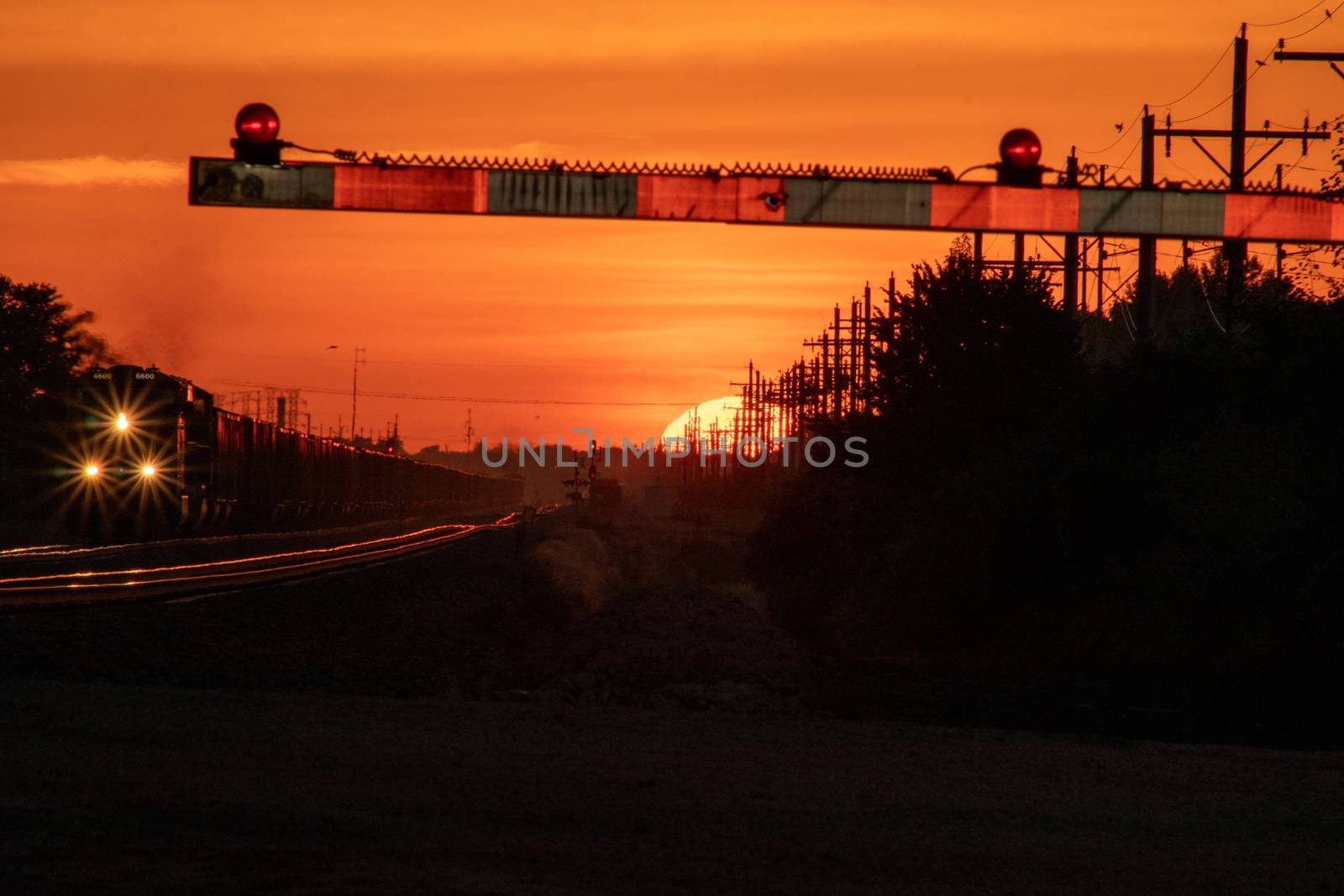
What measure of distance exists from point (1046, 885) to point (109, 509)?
3712 cm

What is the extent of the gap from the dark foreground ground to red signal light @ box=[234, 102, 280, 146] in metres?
6.40

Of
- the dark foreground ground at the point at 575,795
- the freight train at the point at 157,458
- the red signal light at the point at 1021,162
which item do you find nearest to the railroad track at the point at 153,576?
the freight train at the point at 157,458

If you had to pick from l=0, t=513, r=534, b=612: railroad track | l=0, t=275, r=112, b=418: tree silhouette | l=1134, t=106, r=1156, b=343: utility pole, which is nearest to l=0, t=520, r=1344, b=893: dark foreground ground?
l=0, t=513, r=534, b=612: railroad track

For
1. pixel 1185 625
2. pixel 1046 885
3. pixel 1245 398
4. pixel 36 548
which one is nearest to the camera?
pixel 1046 885

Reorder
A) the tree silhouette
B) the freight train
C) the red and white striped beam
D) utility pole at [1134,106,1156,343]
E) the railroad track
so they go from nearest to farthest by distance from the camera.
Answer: the red and white striped beam → the railroad track → utility pole at [1134,106,1156,343] → the freight train → the tree silhouette

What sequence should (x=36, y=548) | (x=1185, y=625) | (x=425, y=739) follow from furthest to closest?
(x=36, y=548) < (x=1185, y=625) < (x=425, y=739)

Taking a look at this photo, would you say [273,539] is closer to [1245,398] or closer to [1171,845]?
[1245,398]

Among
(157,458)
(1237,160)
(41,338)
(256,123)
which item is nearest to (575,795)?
(256,123)

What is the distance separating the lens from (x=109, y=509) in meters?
39.9

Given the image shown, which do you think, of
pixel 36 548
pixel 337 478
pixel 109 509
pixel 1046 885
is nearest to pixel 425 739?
pixel 1046 885

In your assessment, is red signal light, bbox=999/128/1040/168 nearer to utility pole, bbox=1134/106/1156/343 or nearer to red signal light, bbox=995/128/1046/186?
red signal light, bbox=995/128/1046/186

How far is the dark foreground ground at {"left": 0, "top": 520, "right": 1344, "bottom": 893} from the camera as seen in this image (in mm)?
6906

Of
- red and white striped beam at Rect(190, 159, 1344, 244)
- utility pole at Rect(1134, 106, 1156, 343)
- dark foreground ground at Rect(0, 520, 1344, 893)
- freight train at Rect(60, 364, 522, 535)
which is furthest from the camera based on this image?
freight train at Rect(60, 364, 522, 535)

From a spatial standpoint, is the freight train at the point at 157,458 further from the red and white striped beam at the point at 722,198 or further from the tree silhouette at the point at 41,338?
the tree silhouette at the point at 41,338
